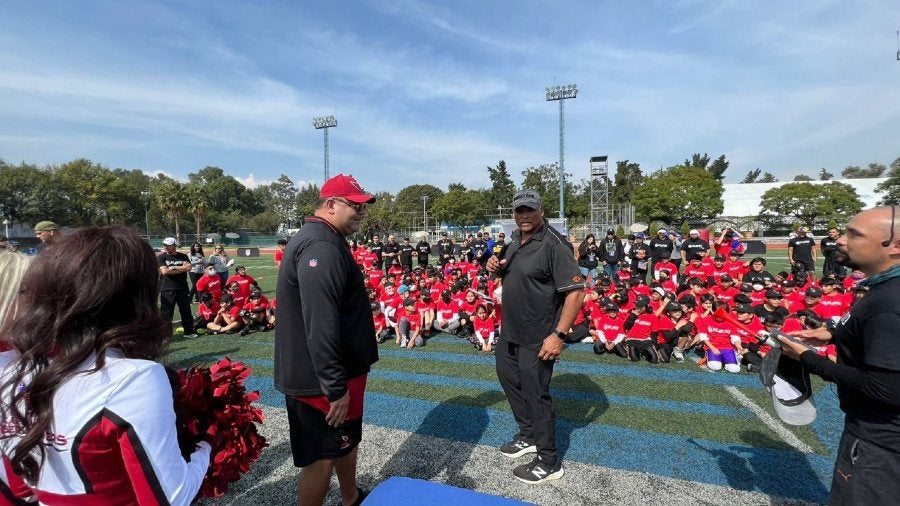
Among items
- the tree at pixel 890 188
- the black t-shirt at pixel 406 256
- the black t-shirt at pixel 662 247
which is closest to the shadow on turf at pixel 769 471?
the black t-shirt at pixel 662 247

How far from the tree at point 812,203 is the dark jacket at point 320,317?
181ft

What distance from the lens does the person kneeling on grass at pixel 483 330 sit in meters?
7.47

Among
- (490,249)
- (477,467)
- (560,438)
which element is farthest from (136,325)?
(490,249)

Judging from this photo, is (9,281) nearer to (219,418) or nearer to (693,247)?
(219,418)

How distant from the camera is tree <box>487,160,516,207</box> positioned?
73.9 meters

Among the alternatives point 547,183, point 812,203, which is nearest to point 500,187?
point 547,183

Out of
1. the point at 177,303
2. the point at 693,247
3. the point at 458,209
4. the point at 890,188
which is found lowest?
the point at 177,303

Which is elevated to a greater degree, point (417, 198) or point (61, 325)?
point (417, 198)

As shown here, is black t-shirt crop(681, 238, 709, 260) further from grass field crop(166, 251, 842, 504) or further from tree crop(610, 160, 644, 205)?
tree crop(610, 160, 644, 205)

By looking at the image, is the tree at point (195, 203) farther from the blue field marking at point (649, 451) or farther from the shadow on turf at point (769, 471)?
the shadow on turf at point (769, 471)

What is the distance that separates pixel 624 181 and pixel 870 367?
3039 inches

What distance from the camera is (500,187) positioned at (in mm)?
79438

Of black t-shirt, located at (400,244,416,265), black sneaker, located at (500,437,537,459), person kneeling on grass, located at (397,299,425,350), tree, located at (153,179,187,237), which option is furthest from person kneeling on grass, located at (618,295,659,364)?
tree, located at (153,179,187,237)

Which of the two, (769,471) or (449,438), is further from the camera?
(449,438)
